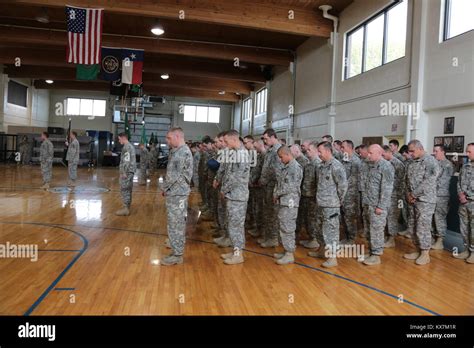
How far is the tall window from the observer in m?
23.8

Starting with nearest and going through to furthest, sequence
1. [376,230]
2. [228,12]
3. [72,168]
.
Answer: [376,230]
[228,12]
[72,168]

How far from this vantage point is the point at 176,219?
4680 mm

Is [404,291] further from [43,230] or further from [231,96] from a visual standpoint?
[231,96]

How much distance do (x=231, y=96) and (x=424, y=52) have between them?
19.0 meters

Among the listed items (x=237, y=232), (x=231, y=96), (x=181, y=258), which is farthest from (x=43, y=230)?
(x=231, y=96)

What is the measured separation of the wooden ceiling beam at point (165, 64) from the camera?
1612 centimetres

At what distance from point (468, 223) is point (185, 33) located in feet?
36.2

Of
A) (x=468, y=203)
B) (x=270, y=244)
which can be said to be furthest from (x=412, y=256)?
(x=270, y=244)

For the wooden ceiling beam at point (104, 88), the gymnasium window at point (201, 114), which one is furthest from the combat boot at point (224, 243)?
the gymnasium window at point (201, 114)

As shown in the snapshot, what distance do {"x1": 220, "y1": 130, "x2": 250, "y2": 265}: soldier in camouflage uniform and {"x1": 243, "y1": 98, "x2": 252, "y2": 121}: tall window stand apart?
18665 millimetres

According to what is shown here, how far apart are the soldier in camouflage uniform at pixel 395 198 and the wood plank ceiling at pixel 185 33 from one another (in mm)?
5946

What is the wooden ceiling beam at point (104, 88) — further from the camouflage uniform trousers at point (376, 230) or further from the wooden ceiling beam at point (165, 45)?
the camouflage uniform trousers at point (376, 230)

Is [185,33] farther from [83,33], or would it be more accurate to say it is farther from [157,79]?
[157,79]
